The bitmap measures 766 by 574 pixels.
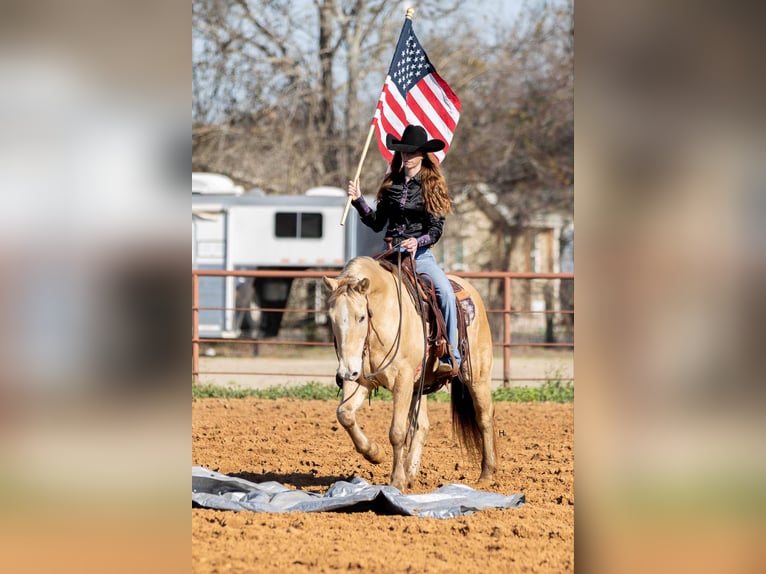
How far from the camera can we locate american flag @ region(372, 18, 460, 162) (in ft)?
24.4

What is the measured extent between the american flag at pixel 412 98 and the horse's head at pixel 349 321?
6.17ft

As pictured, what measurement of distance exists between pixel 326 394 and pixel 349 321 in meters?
6.84

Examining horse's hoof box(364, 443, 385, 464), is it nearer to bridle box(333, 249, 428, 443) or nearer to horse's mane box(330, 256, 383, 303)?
bridle box(333, 249, 428, 443)

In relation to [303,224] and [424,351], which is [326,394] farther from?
[303,224]

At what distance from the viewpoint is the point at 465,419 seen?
690 cm

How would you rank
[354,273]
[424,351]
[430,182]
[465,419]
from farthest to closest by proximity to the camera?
[465,419]
[430,182]
[424,351]
[354,273]

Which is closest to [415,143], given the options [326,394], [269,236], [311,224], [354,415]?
[354,415]

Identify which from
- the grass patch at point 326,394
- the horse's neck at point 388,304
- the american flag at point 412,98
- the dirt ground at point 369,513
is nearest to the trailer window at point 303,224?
the grass patch at point 326,394

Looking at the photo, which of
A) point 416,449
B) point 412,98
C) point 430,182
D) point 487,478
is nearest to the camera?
point 430,182

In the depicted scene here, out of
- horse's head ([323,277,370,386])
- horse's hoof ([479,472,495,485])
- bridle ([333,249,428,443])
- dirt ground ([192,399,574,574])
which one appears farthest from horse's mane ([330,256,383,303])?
horse's hoof ([479,472,495,485])
